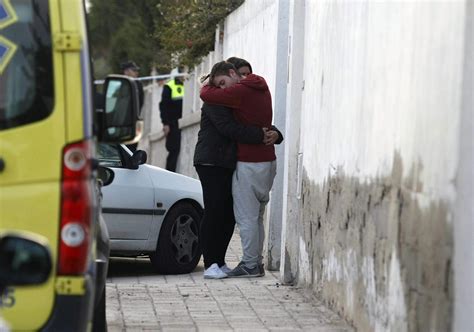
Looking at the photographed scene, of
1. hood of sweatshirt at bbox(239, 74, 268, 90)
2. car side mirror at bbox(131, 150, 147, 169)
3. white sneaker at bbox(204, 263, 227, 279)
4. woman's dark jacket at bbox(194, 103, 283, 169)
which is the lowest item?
white sneaker at bbox(204, 263, 227, 279)

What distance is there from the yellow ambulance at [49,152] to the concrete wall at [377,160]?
64.8 inches

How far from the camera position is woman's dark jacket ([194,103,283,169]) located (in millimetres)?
10672

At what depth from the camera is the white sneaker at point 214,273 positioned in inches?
431

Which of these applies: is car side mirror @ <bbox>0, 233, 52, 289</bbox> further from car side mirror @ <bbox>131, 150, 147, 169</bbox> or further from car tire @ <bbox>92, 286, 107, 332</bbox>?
car side mirror @ <bbox>131, 150, 147, 169</bbox>

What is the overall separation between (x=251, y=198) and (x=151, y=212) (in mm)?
945

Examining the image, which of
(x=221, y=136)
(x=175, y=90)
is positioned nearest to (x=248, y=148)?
(x=221, y=136)

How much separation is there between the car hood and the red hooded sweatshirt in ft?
3.16

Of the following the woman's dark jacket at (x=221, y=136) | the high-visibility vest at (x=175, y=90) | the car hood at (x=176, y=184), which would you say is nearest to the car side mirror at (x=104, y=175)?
the woman's dark jacket at (x=221, y=136)

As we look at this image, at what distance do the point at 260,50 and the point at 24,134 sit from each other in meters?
8.60

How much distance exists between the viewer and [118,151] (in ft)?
37.0

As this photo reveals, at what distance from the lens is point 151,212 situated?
36.9 ft

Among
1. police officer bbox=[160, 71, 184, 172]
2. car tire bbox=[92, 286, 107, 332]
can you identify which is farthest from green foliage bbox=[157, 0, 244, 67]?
car tire bbox=[92, 286, 107, 332]

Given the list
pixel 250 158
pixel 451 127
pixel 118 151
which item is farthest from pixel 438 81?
pixel 118 151

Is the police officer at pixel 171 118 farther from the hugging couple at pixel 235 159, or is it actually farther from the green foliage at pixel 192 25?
the hugging couple at pixel 235 159
